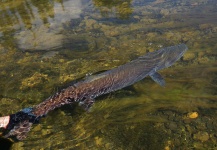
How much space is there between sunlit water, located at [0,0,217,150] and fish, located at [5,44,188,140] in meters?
0.19

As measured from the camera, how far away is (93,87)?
532cm

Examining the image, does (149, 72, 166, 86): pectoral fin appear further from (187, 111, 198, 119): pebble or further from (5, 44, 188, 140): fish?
(187, 111, 198, 119): pebble

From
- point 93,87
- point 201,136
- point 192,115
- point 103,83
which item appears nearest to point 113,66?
point 103,83

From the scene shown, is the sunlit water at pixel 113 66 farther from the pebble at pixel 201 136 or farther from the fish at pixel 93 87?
the fish at pixel 93 87

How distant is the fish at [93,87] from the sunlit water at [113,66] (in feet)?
0.62

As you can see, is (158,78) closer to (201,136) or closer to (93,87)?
(93,87)

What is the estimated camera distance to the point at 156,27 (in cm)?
996

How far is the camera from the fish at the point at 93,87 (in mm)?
4809

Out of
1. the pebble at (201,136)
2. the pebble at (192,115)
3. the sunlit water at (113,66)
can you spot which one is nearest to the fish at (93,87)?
the sunlit water at (113,66)

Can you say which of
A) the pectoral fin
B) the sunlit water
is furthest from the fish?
the sunlit water

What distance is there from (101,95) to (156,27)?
5.68 meters

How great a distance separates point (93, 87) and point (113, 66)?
1.72 metres

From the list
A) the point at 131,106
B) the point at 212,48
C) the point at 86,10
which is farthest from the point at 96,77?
the point at 86,10

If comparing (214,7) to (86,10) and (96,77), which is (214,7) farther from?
(96,77)
